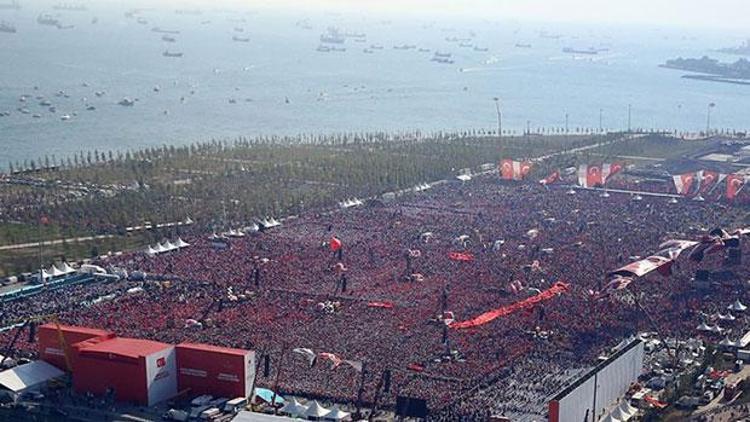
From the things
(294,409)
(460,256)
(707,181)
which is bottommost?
(707,181)

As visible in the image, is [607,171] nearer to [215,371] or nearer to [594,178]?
[594,178]

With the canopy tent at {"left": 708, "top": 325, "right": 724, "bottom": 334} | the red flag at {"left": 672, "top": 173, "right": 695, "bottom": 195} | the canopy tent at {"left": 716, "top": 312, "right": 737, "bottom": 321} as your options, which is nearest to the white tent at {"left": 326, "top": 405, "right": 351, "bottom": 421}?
the canopy tent at {"left": 708, "top": 325, "right": 724, "bottom": 334}

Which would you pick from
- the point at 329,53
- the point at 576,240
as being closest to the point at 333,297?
the point at 576,240

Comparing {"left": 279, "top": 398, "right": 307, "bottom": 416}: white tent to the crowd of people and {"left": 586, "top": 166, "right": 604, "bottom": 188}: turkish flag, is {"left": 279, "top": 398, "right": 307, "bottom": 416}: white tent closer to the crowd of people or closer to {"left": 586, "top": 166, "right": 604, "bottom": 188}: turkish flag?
the crowd of people

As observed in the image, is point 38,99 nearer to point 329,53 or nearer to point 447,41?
point 329,53

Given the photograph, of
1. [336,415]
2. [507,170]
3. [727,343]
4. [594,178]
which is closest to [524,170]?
[507,170]
